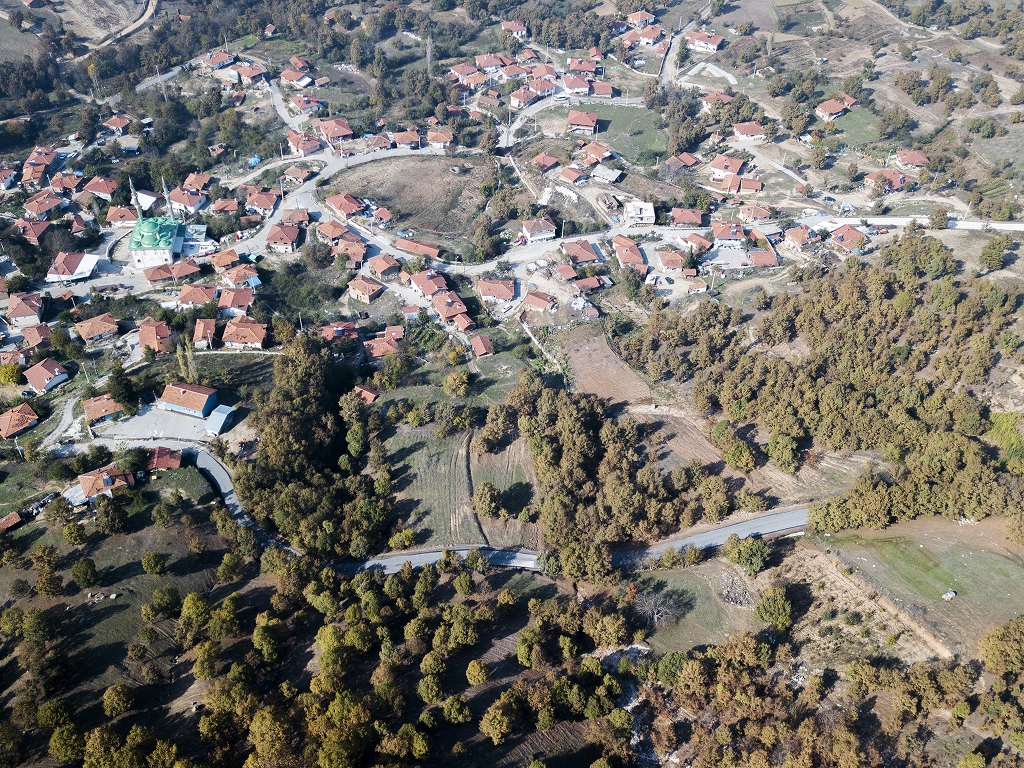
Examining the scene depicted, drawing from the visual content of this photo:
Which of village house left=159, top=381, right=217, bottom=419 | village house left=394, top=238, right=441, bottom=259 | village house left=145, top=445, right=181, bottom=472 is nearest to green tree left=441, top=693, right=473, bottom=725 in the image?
village house left=145, top=445, right=181, bottom=472

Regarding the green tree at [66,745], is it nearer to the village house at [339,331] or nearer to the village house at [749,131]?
the village house at [339,331]

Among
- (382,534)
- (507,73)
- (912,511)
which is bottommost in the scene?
(382,534)

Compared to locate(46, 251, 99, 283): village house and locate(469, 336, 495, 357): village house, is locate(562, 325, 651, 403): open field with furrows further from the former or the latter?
locate(46, 251, 99, 283): village house

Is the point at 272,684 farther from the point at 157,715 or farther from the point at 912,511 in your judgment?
the point at 912,511

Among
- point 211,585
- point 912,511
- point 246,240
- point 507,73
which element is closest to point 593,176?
point 507,73

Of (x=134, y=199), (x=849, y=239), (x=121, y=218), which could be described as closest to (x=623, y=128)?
(x=849, y=239)

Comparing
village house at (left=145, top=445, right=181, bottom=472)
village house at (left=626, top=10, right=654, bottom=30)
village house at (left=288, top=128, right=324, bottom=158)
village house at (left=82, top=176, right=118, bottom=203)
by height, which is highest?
village house at (left=626, top=10, right=654, bottom=30)
